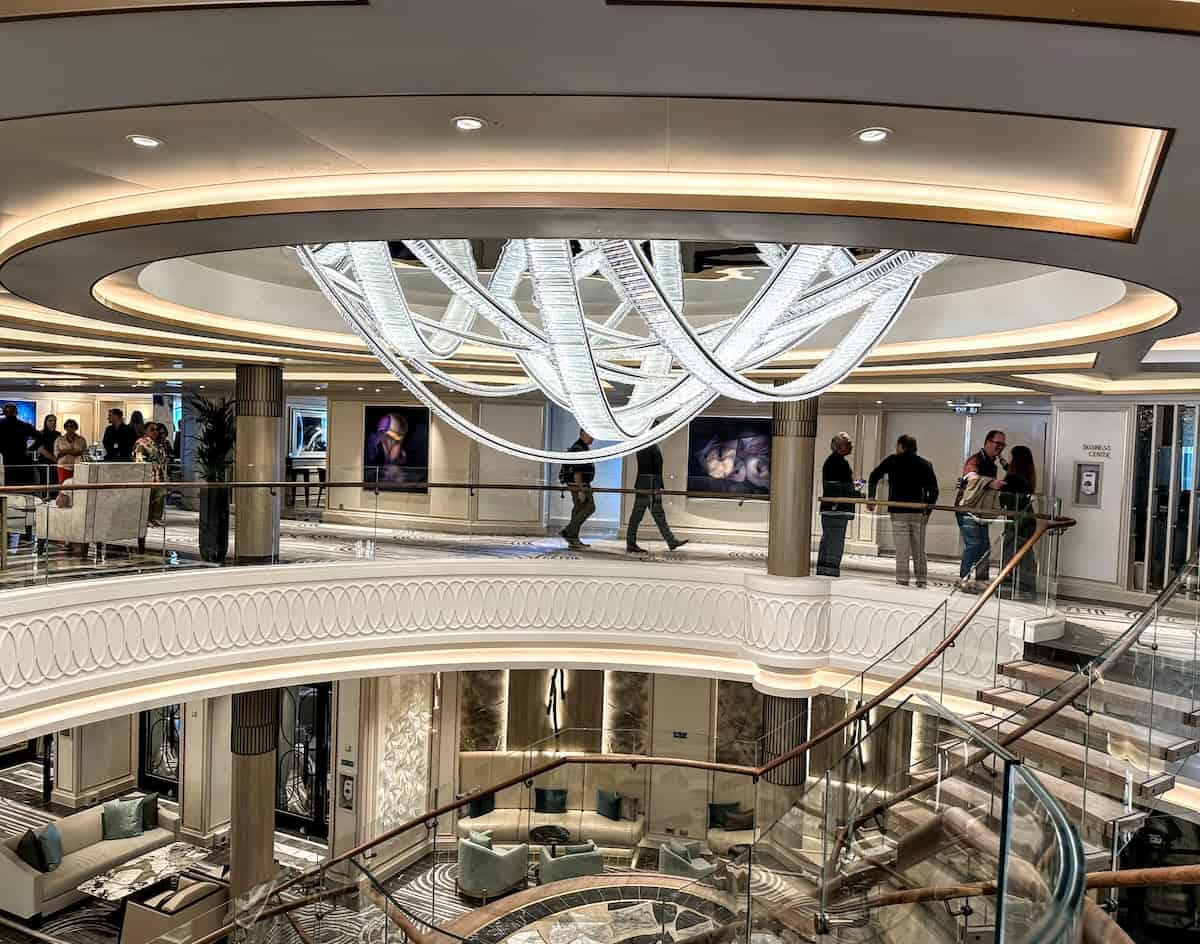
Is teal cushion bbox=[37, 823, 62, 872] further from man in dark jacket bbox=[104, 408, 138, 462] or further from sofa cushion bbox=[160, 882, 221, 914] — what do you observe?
man in dark jacket bbox=[104, 408, 138, 462]

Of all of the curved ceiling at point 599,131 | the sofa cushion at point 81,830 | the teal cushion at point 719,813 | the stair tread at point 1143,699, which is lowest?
the sofa cushion at point 81,830

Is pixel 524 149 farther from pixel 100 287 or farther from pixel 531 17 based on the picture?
pixel 100 287

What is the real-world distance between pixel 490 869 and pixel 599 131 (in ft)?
31.9

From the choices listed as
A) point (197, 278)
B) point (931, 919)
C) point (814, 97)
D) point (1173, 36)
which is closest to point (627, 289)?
point (814, 97)

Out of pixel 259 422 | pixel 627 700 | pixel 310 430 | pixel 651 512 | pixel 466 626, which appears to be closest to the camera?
pixel 466 626

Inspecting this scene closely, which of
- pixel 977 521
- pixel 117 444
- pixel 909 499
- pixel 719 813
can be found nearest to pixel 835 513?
pixel 909 499

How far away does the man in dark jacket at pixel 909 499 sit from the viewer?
9.05 metres

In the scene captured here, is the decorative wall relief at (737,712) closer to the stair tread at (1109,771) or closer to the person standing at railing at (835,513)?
the person standing at railing at (835,513)

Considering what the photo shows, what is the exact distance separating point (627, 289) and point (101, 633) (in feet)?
21.0

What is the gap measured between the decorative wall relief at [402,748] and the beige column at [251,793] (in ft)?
9.07

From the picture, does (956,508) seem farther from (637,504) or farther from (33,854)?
(33,854)

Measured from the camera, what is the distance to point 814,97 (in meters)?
2.31

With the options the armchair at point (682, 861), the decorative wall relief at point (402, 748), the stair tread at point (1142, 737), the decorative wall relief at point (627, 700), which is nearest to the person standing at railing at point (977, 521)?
the stair tread at point (1142, 737)

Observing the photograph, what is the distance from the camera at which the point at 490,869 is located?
1077 cm
